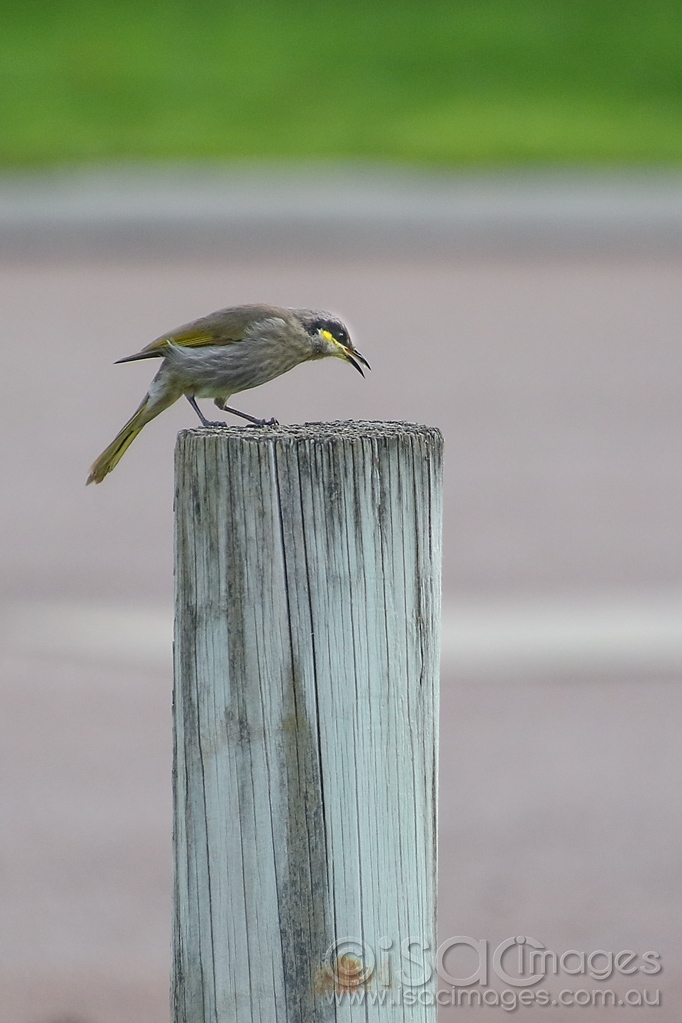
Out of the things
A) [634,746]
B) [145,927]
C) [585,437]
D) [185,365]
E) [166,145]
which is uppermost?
[166,145]

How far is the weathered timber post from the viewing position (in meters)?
2.47

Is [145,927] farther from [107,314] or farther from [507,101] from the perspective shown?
[507,101]

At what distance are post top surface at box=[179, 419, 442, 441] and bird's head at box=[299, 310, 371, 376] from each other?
1.43 m

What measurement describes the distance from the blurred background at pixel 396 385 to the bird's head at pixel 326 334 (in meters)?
1.93

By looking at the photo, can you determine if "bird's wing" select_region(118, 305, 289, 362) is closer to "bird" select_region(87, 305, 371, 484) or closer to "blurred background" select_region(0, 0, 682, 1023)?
"bird" select_region(87, 305, 371, 484)

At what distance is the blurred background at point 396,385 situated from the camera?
5.47m

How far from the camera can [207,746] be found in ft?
8.27

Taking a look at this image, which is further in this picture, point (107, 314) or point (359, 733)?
point (107, 314)

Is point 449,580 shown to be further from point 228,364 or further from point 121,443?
point 121,443

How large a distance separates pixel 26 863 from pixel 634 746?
262 cm

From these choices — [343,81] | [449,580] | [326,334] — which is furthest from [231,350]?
[343,81]

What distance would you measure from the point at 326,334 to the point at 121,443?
0.72m

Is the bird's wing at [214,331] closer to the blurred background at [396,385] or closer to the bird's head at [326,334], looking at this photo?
the bird's head at [326,334]

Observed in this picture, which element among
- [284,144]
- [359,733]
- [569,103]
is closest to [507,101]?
[569,103]
